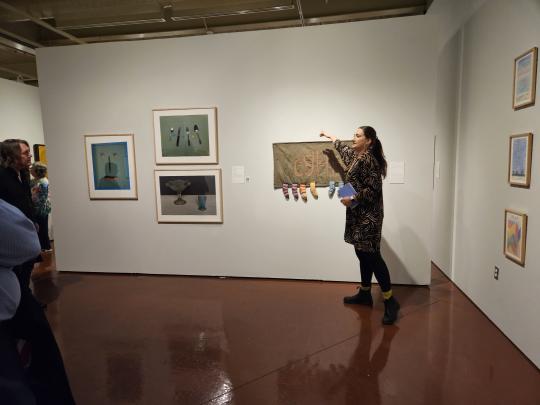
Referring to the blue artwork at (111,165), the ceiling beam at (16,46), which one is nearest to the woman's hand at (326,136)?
the blue artwork at (111,165)

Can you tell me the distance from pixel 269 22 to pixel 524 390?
16.9ft

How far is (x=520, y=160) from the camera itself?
2.40m

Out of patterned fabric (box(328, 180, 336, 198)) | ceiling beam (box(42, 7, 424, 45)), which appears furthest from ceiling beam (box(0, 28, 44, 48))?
patterned fabric (box(328, 180, 336, 198))

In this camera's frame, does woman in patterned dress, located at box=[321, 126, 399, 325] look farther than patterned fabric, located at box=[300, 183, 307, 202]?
No

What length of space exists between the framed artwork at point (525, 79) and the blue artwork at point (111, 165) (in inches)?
155

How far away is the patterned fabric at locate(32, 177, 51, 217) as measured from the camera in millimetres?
5172

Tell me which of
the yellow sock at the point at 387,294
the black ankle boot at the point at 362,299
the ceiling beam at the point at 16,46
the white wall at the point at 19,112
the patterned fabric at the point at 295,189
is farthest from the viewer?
the white wall at the point at 19,112

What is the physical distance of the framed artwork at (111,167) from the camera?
4.17 meters

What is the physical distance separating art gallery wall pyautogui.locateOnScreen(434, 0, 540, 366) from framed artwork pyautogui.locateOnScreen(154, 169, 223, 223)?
269 centimetres

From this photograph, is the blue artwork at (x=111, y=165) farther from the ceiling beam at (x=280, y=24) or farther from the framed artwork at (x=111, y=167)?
the ceiling beam at (x=280, y=24)

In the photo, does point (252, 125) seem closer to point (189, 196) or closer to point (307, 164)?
point (307, 164)

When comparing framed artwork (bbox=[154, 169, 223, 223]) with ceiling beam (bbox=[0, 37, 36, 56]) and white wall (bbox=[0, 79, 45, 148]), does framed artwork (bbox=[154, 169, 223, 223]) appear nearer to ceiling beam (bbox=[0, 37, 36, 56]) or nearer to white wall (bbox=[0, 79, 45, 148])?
ceiling beam (bbox=[0, 37, 36, 56])

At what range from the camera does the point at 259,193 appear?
397cm

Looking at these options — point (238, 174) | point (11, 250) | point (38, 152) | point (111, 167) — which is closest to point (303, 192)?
point (238, 174)
